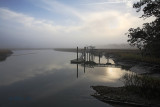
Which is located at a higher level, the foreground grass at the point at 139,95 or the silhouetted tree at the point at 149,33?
the silhouetted tree at the point at 149,33

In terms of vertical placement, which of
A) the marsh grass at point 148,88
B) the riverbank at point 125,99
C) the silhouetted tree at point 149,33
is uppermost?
the silhouetted tree at point 149,33

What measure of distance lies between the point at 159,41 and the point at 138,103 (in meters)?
6.05

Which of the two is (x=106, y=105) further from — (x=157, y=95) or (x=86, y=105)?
(x=157, y=95)

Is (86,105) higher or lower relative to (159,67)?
lower

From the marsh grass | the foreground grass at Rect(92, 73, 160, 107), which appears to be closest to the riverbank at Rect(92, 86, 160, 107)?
the foreground grass at Rect(92, 73, 160, 107)

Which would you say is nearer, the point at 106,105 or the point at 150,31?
the point at 106,105

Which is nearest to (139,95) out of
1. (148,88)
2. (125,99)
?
(148,88)

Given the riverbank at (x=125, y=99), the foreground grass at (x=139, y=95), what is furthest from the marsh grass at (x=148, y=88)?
the riverbank at (x=125, y=99)

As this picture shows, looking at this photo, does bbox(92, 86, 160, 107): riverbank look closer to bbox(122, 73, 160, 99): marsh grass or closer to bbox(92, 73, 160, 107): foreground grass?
bbox(92, 73, 160, 107): foreground grass

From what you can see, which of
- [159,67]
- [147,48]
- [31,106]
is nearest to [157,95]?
[147,48]

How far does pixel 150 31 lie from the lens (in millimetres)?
14000

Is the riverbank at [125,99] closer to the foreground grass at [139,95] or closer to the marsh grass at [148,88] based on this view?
the foreground grass at [139,95]

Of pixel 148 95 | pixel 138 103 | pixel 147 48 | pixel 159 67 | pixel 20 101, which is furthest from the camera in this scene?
pixel 159 67

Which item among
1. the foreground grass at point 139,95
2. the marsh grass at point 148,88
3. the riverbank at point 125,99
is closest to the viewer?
the riverbank at point 125,99
